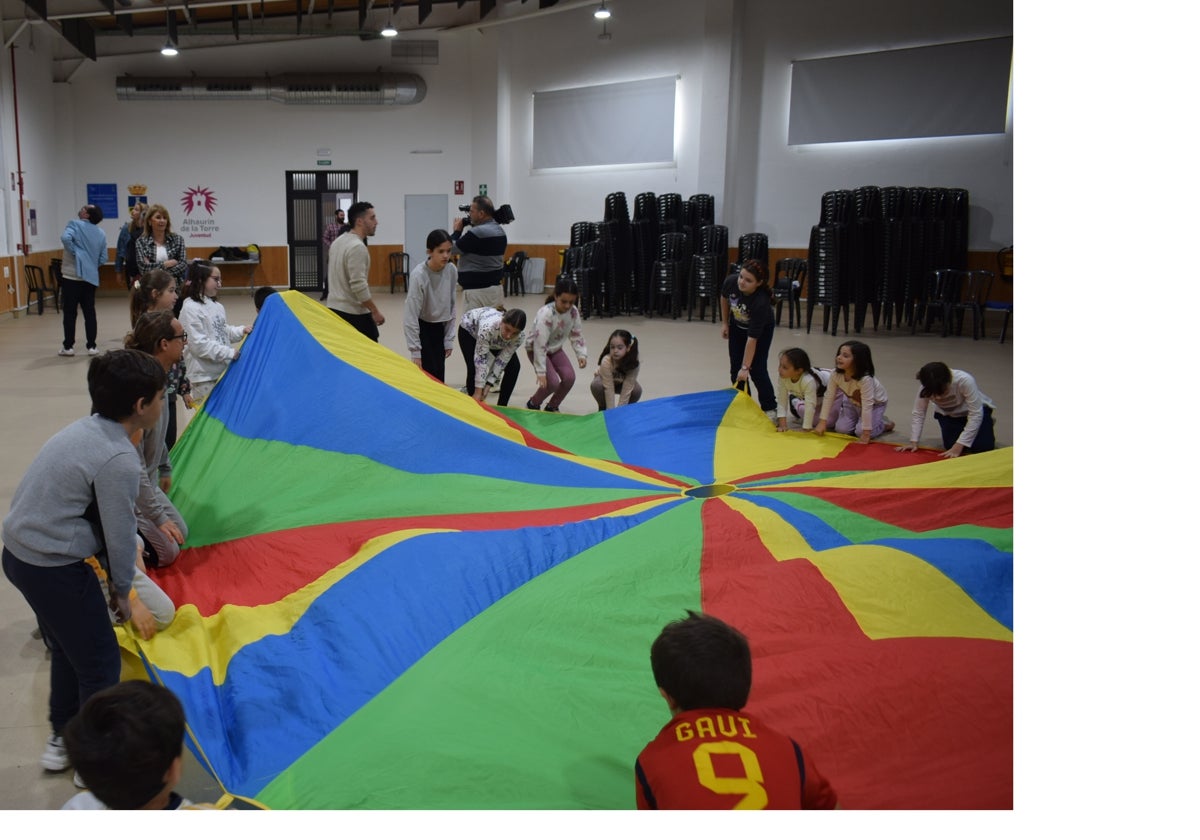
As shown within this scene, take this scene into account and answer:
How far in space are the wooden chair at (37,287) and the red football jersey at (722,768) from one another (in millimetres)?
10273

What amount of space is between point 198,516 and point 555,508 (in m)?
1.07

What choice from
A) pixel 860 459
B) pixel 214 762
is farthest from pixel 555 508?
pixel 860 459

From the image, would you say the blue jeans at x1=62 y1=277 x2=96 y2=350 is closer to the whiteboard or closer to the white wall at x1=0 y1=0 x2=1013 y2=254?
the white wall at x1=0 y1=0 x2=1013 y2=254

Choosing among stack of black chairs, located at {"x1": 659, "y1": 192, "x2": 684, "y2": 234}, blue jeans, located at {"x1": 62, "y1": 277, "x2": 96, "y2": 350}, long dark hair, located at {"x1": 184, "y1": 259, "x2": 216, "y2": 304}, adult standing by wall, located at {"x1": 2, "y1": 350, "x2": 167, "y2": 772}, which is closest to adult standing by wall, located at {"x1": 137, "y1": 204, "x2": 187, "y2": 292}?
blue jeans, located at {"x1": 62, "y1": 277, "x2": 96, "y2": 350}

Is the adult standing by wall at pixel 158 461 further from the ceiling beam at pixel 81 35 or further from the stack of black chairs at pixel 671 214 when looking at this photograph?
the ceiling beam at pixel 81 35

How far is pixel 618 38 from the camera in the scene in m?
11.6

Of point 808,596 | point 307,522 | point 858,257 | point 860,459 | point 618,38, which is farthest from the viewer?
point 618,38

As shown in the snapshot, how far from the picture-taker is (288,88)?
12461mm

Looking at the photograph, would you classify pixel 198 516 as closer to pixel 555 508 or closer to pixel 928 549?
pixel 555 508

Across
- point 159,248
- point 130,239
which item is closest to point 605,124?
point 130,239

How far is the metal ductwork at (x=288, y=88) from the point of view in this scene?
12281mm

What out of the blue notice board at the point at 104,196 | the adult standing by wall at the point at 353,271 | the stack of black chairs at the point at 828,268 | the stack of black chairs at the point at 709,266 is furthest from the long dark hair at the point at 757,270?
the blue notice board at the point at 104,196

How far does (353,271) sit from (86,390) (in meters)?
2.43
